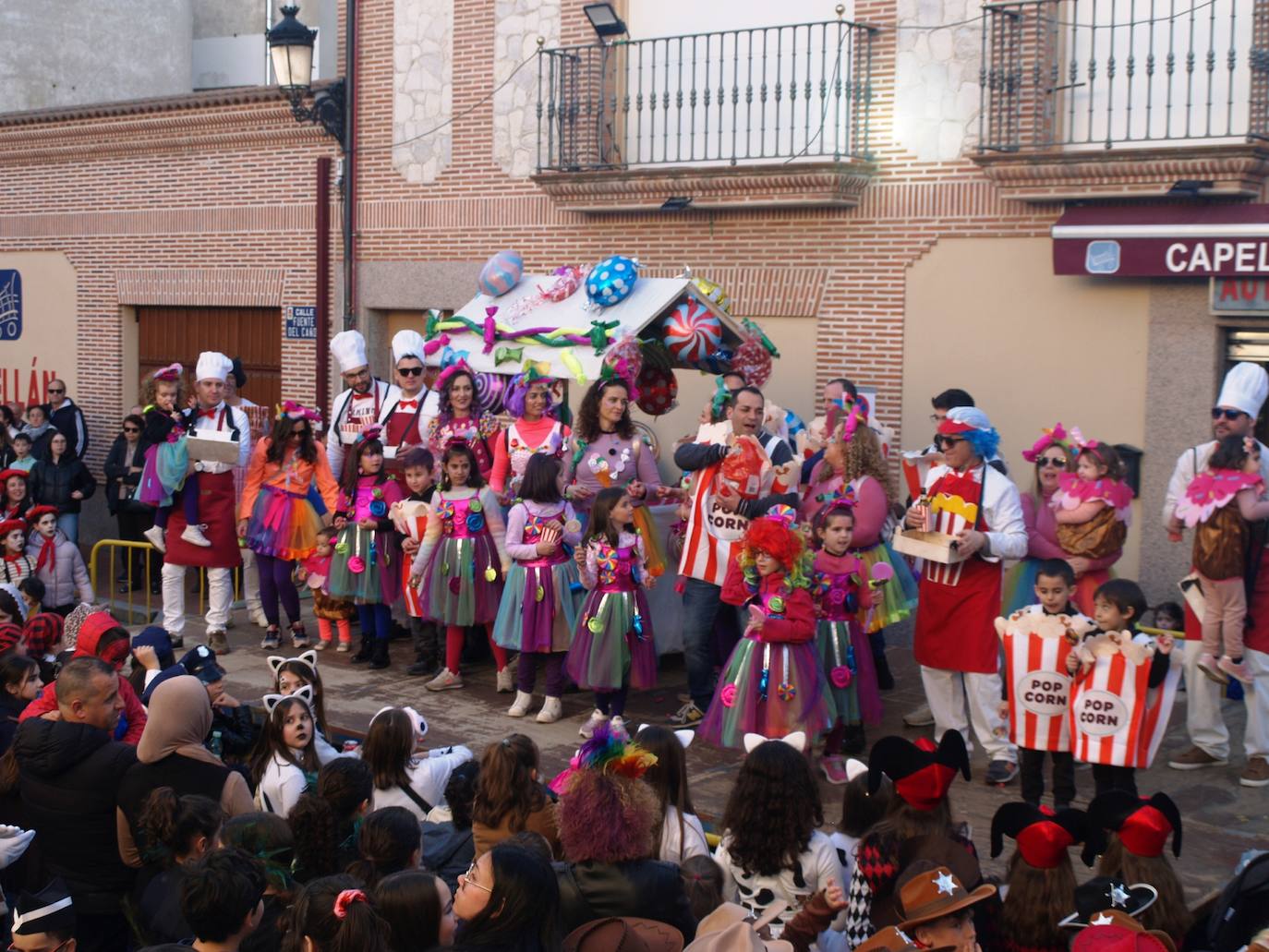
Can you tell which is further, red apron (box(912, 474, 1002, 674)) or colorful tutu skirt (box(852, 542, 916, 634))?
colorful tutu skirt (box(852, 542, 916, 634))

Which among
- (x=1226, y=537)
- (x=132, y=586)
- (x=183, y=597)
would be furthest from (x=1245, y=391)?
(x=132, y=586)

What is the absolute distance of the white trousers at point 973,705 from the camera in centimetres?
802

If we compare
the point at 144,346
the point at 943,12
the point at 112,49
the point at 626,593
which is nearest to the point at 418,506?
the point at 626,593

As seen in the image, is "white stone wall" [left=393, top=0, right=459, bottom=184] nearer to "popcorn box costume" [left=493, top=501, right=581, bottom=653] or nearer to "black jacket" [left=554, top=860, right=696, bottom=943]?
"popcorn box costume" [left=493, top=501, right=581, bottom=653]

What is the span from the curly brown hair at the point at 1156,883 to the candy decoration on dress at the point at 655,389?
6.52 metres

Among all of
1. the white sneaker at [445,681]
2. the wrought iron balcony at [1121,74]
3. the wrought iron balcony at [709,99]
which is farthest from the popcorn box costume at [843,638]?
the wrought iron balcony at [709,99]

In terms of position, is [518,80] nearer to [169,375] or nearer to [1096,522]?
[169,375]

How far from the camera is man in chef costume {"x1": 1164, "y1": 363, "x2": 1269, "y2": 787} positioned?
26.1 ft

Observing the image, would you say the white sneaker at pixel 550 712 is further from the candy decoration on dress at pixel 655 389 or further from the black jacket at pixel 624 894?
the black jacket at pixel 624 894

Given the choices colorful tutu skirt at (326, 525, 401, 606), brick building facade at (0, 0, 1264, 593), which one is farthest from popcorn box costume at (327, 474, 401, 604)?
brick building facade at (0, 0, 1264, 593)

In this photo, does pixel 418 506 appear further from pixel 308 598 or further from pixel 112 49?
pixel 112 49

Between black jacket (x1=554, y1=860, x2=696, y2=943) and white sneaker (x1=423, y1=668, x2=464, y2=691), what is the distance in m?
5.56

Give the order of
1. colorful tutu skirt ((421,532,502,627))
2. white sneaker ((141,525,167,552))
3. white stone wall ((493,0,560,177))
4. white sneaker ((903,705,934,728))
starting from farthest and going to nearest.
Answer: white stone wall ((493,0,560,177))
white sneaker ((141,525,167,552))
colorful tutu skirt ((421,532,502,627))
white sneaker ((903,705,934,728))

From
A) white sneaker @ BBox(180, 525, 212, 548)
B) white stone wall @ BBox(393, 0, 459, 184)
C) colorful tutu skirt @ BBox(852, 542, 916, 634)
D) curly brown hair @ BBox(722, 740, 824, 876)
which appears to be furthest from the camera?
white stone wall @ BBox(393, 0, 459, 184)
